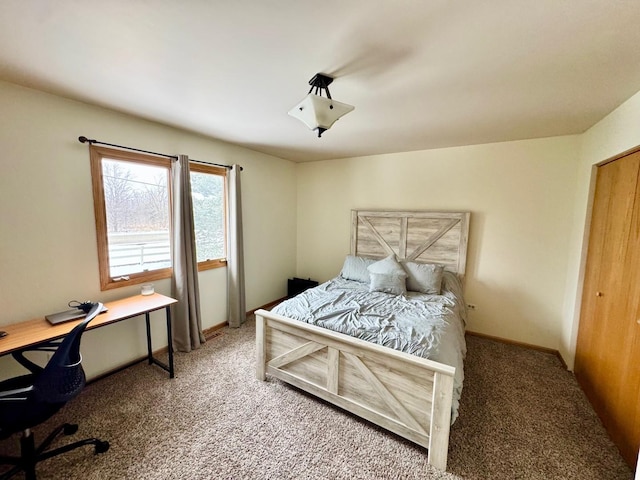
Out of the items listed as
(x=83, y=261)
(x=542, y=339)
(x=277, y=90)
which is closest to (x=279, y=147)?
(x=277, y=90)

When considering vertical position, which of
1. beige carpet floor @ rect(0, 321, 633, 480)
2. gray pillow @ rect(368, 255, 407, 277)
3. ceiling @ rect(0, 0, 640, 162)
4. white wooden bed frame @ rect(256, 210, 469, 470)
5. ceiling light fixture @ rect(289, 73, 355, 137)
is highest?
ceiling @ rect(0, 0, 640, 162)

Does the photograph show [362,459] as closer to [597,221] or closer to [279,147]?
[597,221]

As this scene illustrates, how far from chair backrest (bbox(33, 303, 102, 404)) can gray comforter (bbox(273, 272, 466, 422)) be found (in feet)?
4.52

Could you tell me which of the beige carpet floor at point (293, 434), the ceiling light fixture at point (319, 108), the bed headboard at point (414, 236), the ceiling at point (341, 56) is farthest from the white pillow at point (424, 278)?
the ceiling light fixture at point (319, 108)

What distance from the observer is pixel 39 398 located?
1.32 meters

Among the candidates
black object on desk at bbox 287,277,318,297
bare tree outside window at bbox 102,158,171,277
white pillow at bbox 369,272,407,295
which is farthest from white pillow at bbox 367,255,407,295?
bare tree outside window at bbox 102,158,171,277

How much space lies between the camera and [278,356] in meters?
2.31

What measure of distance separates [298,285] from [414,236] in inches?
81.5

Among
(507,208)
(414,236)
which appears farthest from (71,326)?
(507,208)

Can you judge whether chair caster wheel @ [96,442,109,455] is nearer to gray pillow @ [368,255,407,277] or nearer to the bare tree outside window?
the bare tree outside window

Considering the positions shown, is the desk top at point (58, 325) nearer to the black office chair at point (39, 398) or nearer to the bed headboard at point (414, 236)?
the black office chair at point (39, 398)

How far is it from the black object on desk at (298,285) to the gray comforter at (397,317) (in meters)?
1.26

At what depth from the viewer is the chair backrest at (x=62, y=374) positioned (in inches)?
52.1

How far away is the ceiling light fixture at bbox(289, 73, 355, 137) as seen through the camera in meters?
1.62
